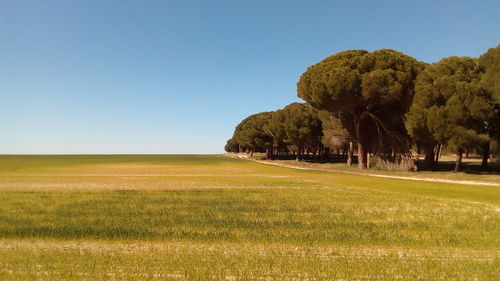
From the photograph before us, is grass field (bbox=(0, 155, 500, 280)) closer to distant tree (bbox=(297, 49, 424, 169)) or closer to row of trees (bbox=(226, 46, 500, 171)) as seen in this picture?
row of trees (bbox=(226, 46, 500, 171))

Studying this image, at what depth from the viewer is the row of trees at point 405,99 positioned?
29.4 m

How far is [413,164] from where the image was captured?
1490 inches

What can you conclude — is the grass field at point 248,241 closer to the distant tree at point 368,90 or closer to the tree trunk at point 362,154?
the distant tree at point 368,90

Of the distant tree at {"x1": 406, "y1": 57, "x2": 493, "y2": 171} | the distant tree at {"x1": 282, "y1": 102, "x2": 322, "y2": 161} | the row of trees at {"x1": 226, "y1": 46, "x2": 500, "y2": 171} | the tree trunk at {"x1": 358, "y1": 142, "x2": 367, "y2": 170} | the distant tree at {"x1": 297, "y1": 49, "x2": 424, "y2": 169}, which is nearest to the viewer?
the distant tree at {"x1": 406, "y1": 57, "x2": 493, "y2": 171}

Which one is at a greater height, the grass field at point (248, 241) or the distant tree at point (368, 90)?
the distant tree at point (368, 90)

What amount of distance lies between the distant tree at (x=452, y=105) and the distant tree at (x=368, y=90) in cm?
286

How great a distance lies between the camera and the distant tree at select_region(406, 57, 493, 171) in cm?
2891

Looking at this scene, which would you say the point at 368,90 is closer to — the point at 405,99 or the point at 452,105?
the point at 405,99

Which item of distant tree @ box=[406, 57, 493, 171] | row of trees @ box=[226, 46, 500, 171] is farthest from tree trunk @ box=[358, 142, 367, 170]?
distant tree @ box=[406, 57, 493, 171]

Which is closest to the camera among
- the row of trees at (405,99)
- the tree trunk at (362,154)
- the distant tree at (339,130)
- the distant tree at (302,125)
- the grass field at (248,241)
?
the grass field at (248,241)

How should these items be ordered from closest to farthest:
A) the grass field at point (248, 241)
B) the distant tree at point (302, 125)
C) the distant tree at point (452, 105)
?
the grass field at point (248, 241) < the distant tree at point (452, 105) < the distant tree at point (302, 125)

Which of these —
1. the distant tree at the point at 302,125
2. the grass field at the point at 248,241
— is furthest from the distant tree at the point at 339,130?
the grass field at the point at 248,241

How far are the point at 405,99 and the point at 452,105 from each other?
7.22 metres

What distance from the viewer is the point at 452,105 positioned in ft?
97.4
